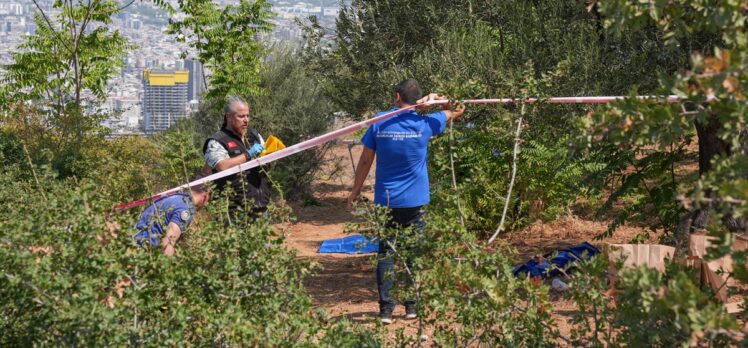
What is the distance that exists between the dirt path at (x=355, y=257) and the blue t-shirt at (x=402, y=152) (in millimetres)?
593

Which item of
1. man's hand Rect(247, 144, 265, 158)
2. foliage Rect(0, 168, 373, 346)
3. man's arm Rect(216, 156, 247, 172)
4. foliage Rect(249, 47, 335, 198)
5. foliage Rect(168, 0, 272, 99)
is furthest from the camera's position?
foliage Rect(249, 47, 335, 198)

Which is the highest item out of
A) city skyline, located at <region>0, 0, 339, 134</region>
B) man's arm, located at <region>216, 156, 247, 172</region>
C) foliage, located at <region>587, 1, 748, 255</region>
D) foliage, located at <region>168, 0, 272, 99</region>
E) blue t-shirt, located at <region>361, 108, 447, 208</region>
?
foliage, located at <region>587, 1, 748, 255</region>

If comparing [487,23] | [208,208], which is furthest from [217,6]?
[208,208]

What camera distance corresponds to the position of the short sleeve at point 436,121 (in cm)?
667

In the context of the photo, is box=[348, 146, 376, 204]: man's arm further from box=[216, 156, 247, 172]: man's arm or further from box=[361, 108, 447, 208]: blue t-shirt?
box=[216, 156, 247, 172]: man's arm

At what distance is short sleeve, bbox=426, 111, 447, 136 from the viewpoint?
6.67 meters

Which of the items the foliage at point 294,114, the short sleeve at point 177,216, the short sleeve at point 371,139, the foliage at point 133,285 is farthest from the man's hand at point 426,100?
the foliage at point 294,114

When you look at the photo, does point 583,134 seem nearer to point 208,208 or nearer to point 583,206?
point 208,208

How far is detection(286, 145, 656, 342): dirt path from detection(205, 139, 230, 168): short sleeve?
0.70 meters

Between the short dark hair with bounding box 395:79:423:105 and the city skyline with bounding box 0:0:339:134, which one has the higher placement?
the short dark hair with bounding box 395:79:423:105

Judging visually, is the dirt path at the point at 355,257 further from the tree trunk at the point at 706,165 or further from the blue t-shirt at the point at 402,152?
the tree trunk at the point at 706,165

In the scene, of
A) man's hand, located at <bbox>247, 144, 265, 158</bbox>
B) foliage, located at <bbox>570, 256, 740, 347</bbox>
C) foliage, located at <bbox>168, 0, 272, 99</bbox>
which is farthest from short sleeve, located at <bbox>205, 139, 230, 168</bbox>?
foliage, located at <bbox>168, 0, 272, 99</bbox>

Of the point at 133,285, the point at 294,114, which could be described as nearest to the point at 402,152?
the point at 133,285

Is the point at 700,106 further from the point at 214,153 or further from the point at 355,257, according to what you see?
the point at 355,257
